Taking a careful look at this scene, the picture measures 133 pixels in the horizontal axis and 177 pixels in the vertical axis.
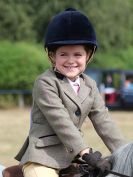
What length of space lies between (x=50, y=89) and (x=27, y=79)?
52.0 ft

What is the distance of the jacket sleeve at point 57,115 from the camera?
2.64 m

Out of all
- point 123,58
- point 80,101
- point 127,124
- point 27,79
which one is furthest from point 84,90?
point 123,58

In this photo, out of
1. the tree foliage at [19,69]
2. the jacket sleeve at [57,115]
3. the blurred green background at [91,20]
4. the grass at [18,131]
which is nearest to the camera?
the jacket sleeve at [57,115]

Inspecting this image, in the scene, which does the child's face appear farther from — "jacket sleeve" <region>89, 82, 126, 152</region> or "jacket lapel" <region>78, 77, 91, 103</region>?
"jacket sleeve" <region>89, 82, 126, 152</region>

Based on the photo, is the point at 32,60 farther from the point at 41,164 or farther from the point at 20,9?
the point at 41,164

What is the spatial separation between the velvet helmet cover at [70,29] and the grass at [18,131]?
5.63 m

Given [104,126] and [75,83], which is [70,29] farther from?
[104,126]

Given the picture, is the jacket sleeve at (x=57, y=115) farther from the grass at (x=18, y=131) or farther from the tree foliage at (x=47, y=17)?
the tree foliage at (x=47, y=17)

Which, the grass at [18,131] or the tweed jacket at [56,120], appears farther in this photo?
the grass at [18,131]

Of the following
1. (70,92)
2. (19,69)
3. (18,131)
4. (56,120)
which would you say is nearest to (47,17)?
(19,69)

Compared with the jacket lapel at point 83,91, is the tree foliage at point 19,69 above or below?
below

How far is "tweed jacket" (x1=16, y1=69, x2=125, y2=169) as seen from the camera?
2.66 meters

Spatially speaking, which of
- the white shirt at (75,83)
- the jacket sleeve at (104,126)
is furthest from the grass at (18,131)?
the white shirt at (75,83)

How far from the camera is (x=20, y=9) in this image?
2517 centimetres
